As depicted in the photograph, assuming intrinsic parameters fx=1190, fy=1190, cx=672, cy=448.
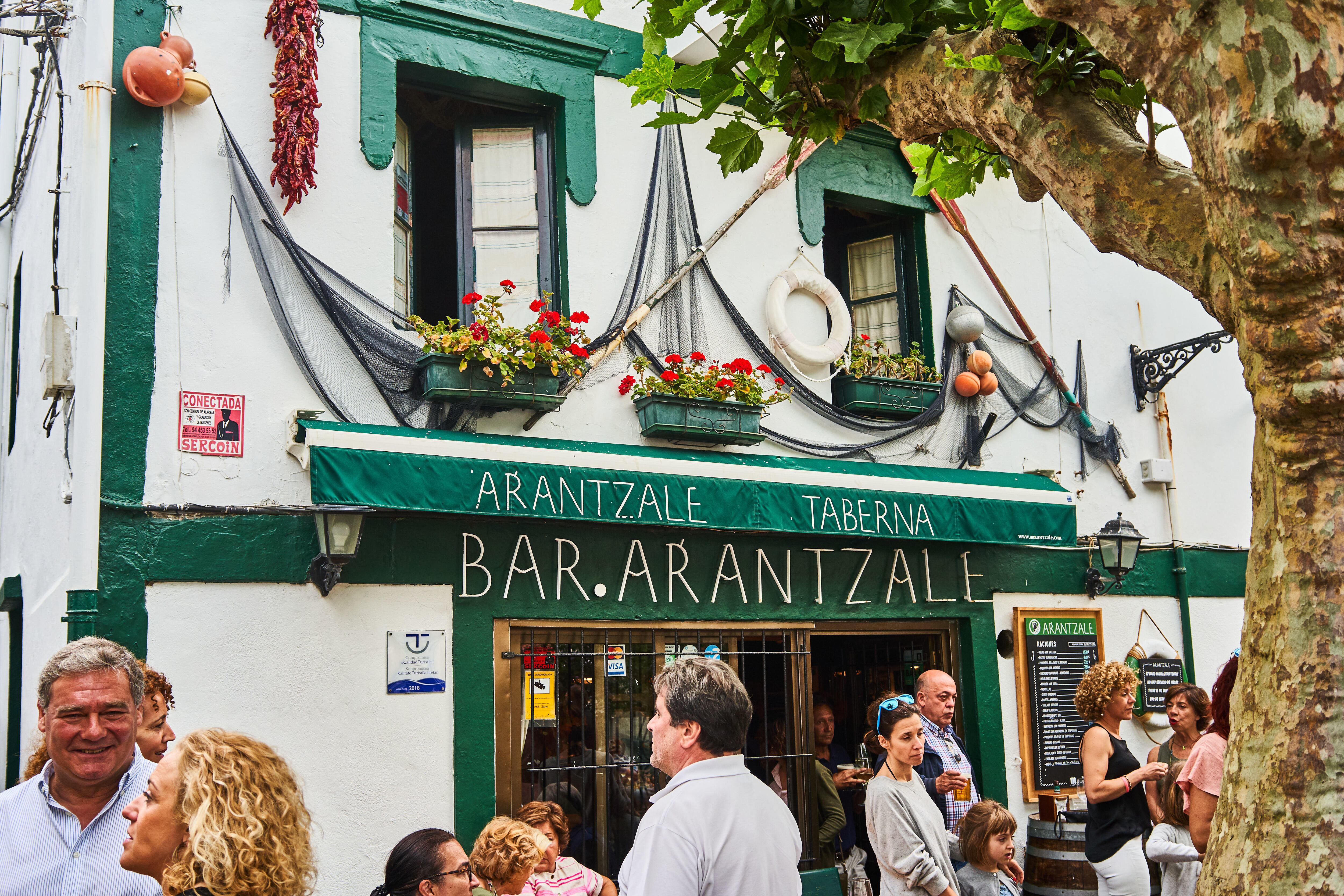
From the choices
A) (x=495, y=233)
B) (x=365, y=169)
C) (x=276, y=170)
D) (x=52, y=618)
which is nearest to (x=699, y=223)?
(x=495, y=233)

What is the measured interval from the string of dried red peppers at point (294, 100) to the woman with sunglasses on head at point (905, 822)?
4088 millimetres

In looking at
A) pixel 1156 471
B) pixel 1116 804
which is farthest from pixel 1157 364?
pixel 1116 804

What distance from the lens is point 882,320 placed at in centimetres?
930

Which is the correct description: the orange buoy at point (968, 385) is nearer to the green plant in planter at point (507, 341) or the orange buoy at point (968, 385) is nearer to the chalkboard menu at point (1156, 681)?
the chalkboard menu at point (1156, 681)

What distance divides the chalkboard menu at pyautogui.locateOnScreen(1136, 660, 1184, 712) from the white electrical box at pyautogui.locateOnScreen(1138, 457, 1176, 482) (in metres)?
1.44

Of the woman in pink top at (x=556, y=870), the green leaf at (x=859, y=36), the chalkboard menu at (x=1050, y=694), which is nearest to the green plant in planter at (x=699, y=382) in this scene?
the woman in pink top at (x=556, y=870)

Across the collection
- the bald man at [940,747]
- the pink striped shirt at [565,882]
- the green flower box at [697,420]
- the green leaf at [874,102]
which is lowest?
the pink striped shirt at [565,882]

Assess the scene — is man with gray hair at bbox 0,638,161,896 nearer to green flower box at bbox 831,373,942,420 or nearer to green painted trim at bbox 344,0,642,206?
green painted trim at bbox 344,0,642,206

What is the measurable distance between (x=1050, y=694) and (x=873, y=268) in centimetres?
350

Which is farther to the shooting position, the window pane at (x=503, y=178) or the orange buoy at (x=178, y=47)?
the window pane at (x=503, y=178)

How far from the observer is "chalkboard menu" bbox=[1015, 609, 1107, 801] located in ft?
28.1

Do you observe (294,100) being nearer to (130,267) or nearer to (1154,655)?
(130,267)

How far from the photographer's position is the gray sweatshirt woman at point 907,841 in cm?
498

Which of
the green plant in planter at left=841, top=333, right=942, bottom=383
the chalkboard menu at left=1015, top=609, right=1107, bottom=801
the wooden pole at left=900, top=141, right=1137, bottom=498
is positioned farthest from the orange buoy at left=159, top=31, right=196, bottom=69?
the chalkboard menu at left=1015, top=609, right=1107, bottom=801
